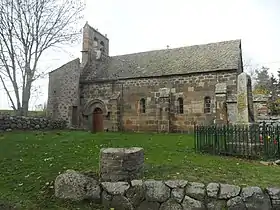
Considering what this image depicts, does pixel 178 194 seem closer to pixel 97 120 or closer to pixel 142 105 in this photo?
pixel 142 105

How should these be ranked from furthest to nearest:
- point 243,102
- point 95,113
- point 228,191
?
point 95,113, point 243,102, point 228,191

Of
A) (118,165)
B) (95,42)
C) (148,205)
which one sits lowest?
(148,205)

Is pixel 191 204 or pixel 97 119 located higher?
pixel 97 119

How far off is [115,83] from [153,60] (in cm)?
416

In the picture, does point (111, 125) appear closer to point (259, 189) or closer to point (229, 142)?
point (229, 142)

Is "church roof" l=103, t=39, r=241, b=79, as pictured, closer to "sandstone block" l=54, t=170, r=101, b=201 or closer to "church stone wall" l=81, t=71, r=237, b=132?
"church stone wall" l=81, t=71, r=237, b=132

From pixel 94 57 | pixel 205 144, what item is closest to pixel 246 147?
pixel 205 144

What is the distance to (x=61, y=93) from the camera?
24.6 m

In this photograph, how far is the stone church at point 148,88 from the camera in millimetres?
21250

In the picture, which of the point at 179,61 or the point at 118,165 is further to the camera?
the point at 179,61

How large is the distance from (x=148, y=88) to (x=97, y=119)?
5.89m

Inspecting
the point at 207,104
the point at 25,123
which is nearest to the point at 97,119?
the point at 25,123

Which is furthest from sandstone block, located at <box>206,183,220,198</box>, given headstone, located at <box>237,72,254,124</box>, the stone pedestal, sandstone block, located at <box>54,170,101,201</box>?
headstone, located at <box>237,72,254,124</box>

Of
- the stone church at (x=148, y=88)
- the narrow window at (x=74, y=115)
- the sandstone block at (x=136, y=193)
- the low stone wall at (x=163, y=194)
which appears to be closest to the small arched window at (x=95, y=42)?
the stone church at (x=148, y=88)
